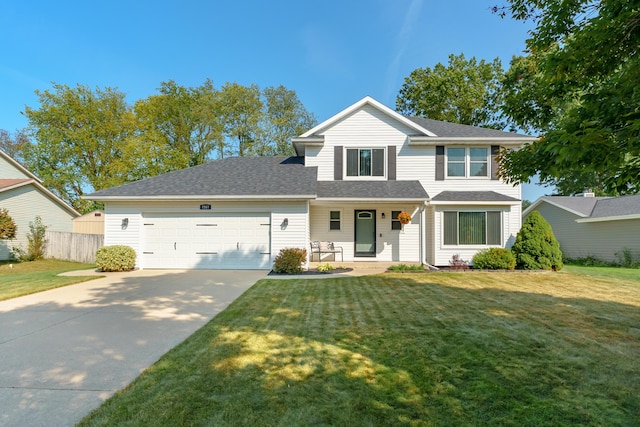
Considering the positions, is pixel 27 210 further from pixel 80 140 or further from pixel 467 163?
pixel 467 163

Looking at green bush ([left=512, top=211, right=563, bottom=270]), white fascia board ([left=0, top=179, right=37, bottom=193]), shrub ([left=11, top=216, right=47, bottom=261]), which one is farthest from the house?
white fascia board ([left=0, top=179, right=37, bottom=193])

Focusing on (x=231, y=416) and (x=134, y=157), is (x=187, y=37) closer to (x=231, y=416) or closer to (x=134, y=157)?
(x=134, y=157)

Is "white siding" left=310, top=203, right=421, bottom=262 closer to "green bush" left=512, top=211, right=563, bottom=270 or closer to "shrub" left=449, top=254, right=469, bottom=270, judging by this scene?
"shrub" left=449, top=254, right=469, bottom=270

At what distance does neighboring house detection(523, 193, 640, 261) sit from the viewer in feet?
45.6

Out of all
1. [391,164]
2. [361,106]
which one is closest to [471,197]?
[391,164]

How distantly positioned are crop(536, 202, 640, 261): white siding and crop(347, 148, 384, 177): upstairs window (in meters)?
11.4

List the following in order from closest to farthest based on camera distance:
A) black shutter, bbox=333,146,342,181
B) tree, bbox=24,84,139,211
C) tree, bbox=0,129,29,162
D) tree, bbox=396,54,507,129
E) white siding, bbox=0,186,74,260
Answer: black shutter, bbox=333,146,342,181
white siding, bbox=0,186,74,260
tree, bbox=396,54,507,129
tree, bbox=24,84,139,211
tree, bbox=0,129,29,162

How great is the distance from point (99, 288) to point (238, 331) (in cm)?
598

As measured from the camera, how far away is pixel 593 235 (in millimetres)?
15727

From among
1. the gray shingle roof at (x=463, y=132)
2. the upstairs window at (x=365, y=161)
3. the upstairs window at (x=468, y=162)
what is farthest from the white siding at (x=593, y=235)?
the upstairs window at (x=365, y=161)

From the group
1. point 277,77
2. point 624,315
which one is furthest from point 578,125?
point 277,77

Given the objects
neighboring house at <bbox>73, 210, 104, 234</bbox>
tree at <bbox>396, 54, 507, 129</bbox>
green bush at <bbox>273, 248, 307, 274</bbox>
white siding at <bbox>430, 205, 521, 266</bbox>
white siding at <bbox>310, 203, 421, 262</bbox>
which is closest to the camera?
green bush at <bbox>273, 248, 307, 274</bbox>

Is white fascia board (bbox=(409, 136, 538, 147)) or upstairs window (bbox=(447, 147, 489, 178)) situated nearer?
white fascia board (bbox=(409, 136, 538, 147))

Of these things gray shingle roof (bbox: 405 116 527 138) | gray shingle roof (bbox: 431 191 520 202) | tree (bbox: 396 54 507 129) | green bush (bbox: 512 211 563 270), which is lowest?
green bush (bbox: 512 211 563 270)
